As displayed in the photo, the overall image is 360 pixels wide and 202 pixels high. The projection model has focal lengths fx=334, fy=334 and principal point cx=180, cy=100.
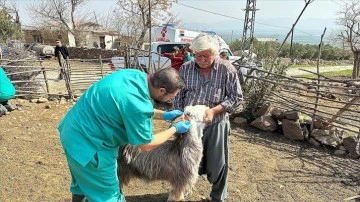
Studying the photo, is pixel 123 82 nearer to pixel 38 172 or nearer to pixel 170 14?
pixel 38 172

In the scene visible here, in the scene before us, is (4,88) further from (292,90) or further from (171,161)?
(292,90)

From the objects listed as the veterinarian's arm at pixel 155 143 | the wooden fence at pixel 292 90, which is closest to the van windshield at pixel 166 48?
the wooden fence at pixel 292 90

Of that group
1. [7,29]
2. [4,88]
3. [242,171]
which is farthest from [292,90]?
[7,29]

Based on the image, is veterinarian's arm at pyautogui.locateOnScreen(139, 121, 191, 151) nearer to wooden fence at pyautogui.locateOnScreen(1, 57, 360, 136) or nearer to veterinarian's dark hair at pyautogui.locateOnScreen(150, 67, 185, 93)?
veterinarian's dark hair at pyautogui.locateOnScreen(150, 67, 185, 93)

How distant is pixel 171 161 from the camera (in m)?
2.82

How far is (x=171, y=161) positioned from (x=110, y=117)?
1.12 meters

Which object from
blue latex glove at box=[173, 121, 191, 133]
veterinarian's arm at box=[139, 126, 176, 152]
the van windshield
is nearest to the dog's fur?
blue latex glove at box=[173, 121, 191, 133]

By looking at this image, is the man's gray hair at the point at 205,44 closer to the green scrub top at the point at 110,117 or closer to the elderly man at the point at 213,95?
the elderly man at the point at 213,95

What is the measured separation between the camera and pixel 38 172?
413 centimetres

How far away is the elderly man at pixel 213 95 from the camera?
9.05 ft

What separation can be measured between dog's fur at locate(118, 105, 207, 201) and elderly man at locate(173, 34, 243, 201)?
5.3 inches

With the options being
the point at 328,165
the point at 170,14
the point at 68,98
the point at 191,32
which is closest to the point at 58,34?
the point at 170,14

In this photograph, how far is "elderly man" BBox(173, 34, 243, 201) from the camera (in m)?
2.76

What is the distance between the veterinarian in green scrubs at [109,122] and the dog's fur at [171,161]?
0.76 metres
